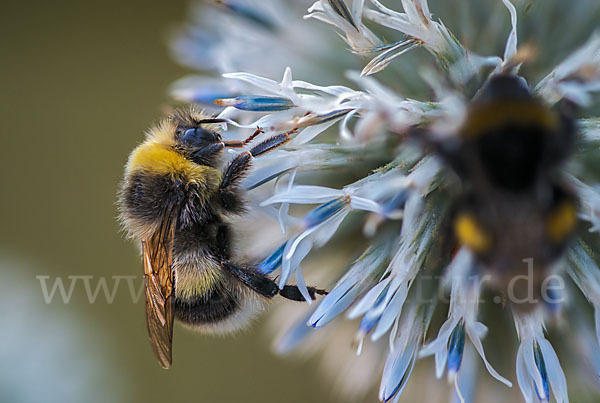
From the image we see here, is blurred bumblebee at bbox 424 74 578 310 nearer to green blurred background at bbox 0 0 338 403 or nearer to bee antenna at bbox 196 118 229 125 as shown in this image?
bee antenna at bbox 196 118 229 125

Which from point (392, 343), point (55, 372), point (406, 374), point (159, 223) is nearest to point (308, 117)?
point (159, 223)

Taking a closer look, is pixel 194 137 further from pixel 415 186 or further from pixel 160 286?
pixel 415 186

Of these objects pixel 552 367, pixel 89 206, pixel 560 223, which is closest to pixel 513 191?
pixel 560 223

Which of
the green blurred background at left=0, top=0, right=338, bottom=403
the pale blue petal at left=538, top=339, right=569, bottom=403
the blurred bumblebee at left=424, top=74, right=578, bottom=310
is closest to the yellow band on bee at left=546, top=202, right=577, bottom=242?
the blurred bumblebee at left=424, top=74, right=578, bottom=310

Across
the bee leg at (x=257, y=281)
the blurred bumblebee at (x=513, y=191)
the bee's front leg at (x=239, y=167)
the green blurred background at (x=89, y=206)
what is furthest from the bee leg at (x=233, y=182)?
the green blurred background at (x=89, y=206)

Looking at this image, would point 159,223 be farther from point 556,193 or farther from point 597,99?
point 597,99
